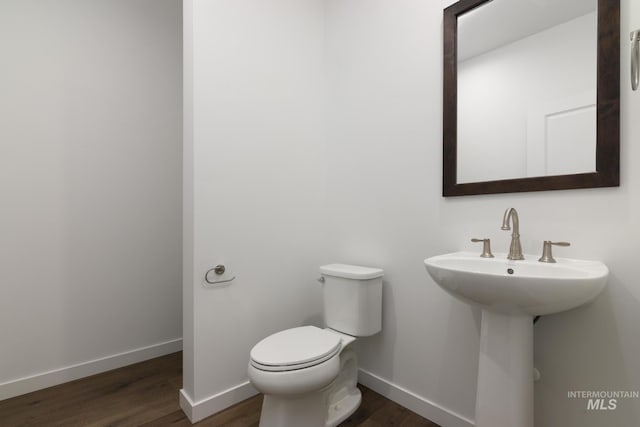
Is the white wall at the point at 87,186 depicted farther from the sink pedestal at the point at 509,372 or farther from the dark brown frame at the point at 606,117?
the dark brown frame at the point at 606,117

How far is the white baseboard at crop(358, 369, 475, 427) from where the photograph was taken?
134 cm

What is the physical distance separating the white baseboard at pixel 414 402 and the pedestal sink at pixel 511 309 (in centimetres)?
40

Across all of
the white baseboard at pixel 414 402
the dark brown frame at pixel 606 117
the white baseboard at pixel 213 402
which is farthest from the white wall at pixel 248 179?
the dark brown frame at pixel 606 117

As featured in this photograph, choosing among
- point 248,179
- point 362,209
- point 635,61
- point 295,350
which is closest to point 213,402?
point 295,350

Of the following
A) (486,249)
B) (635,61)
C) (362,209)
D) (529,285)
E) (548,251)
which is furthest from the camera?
(362,209)

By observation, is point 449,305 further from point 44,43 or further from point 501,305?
point 44,43

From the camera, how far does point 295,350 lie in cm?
124

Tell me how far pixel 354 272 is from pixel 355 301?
150 mm

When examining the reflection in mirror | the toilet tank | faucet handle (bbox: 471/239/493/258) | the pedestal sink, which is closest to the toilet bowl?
the toilet tank

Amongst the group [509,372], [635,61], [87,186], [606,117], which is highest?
[635,61]

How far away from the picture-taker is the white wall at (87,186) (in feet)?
5.30

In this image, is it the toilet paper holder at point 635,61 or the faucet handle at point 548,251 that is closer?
the toilet paper holder at point 635,61

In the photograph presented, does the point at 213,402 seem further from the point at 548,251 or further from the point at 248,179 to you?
the point at 548,251

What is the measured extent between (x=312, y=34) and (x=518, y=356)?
208 cm
